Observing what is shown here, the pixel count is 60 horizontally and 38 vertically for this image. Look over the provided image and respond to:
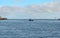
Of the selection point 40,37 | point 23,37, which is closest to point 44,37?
point 40,37

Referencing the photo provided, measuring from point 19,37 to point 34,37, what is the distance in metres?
3.68

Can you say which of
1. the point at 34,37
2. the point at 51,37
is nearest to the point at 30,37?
the point at 34,37

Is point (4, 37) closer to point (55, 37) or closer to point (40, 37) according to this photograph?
point (40, 37)

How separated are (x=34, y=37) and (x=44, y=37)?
7.90 feet

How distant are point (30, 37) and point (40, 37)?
2.42 metres

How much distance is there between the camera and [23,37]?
155 feet

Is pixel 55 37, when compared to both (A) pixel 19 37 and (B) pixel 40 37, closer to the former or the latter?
(B) pixel 40 37

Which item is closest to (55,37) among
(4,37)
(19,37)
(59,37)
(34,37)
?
(59,37)

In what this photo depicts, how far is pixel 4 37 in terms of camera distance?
46.8 m

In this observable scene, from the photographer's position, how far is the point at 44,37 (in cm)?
4750

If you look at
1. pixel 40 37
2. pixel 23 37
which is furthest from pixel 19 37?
pixel 40 37

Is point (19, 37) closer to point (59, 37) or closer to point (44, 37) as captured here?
point (44, 37)

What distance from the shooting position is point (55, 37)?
154 ft

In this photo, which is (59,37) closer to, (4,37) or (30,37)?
(30,37)
